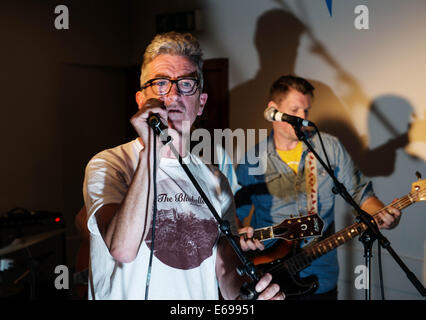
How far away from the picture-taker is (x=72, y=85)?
3840mm

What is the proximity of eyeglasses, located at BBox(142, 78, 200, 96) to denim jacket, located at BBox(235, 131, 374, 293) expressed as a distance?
4.11 ft

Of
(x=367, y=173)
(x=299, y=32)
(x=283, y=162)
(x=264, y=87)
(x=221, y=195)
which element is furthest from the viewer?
(x=264, y=87)

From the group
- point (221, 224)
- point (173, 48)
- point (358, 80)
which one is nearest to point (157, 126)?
point (221, 224)

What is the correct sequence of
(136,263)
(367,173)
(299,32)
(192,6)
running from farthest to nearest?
(192,6) → (299,32) → (367,173) → (136,263)

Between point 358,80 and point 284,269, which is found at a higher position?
point 358,80

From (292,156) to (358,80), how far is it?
0.79m

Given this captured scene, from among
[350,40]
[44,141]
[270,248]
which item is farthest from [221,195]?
[44,141]

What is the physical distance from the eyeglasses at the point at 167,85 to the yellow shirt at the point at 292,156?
130cm

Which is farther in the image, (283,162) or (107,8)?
(107,8)

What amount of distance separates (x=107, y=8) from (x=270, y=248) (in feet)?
8.68

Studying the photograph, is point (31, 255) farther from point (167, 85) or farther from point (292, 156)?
point (167, 85)

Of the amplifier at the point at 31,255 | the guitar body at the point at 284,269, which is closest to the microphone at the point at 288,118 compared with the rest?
the guitar body at the point at 284,269

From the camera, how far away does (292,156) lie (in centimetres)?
280

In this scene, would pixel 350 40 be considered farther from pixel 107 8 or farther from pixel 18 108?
pixel 18 108
